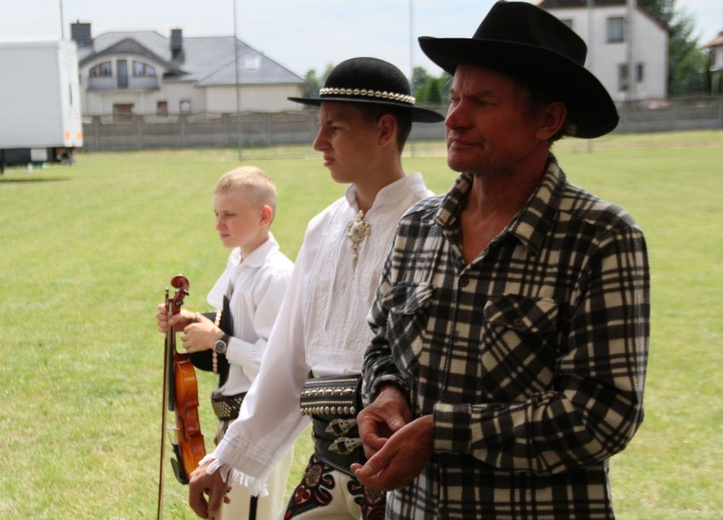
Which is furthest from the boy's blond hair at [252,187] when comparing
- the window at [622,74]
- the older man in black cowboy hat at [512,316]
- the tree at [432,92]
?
the window at [622,74]

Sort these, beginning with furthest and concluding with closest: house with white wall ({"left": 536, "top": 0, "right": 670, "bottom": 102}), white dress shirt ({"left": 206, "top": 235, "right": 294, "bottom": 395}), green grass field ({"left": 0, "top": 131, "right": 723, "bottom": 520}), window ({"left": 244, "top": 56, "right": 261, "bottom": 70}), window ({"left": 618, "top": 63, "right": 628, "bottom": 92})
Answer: window ({"left": 244, "top": 56, "right": 261, "bottom": 70}) < window ({"left": 618, "top": 63, "right": 628, "bottom": 92}) < house with white wall ({"left": 536, "top": 0, "right": 670, "bottom": 102}) < green grass field ({"left": 0, "top": 131, "right": 723, "bottom": 520}) < white dress shirt ({"left": 206, "top": 235, "right": 294, "bottom": 395})

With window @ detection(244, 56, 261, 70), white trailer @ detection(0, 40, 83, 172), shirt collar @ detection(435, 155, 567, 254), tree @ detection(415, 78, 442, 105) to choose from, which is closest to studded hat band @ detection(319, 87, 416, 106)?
shirt collar @ detection(435, 155, 567, 254)

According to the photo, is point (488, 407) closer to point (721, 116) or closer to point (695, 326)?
point (695, 326)

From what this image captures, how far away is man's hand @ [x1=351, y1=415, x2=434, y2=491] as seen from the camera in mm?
2000

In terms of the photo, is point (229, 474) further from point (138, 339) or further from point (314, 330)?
point (138, 339)

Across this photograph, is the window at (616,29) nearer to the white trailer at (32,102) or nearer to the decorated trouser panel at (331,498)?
the white trailer at (32,102)

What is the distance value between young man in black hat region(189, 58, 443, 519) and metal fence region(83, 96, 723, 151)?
43.2 m

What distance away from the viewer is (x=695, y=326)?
9.28m

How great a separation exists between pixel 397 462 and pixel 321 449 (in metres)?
0.87

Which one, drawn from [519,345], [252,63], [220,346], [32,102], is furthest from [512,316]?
[252,63]

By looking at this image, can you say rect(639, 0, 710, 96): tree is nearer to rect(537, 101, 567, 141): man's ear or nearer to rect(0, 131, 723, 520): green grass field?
rect(0, 131, 723, 520): green grass field

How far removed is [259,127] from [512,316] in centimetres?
4683

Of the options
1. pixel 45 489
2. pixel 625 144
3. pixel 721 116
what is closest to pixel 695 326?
pixel 45 489

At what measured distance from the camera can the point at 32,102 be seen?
3150 cm
